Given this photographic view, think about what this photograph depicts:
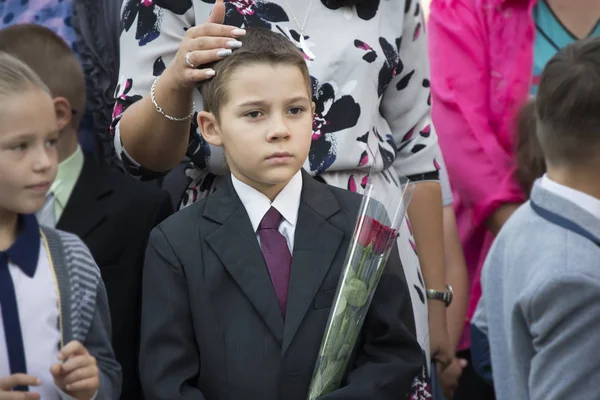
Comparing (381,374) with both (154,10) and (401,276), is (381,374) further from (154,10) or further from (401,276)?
(154,10)

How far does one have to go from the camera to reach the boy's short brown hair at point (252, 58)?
260 centimetres

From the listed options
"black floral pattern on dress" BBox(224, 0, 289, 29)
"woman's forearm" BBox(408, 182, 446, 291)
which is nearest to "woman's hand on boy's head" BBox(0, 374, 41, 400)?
"black floral pattern on dress" BBox(224, 0, 289, 29)

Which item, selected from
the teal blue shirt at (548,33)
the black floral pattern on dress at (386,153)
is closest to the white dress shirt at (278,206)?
the black floral pattern on dress at (386,153)

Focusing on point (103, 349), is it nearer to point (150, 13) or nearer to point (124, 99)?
point (124, 99)

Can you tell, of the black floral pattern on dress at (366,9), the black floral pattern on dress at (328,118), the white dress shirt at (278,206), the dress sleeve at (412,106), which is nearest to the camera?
the white dress shirt at (278,206)

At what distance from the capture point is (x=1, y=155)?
2.74 metres

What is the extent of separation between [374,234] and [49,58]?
1.71 m

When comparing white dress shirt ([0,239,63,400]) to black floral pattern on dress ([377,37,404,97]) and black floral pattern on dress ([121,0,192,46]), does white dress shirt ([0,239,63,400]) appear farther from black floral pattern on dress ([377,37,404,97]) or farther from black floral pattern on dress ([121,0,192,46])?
black floral pattern on dress ([377,37,404,97])

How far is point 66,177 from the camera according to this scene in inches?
148

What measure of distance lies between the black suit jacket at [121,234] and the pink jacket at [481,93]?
40.7 inches

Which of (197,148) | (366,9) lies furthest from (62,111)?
(366,9)

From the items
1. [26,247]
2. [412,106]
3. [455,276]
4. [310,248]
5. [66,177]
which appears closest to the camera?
[310,248]

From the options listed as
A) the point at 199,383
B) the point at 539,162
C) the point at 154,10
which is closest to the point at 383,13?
the point at 154,10

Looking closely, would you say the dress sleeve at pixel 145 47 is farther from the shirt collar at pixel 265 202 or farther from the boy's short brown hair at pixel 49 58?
the boy's short brown hair at pixel 49 58
